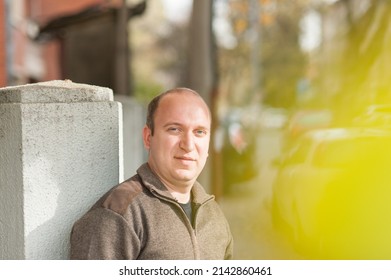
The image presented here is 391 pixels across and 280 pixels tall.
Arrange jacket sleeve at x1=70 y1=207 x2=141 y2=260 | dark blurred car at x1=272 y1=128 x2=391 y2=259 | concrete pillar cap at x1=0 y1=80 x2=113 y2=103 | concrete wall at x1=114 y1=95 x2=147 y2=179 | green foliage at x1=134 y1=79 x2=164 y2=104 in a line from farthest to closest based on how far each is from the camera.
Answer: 1. green foliage at x1=134 y1=79 x2=164 y2=104
2. concrete wall at x1=114 y1=95 x2=147 y2=179
3. dark blurred car at x1=272 y1=128 x2=391 y2=259
4. concrete pillar cap at x1=0 y1=80 x2=113 y2=103
5. jacket sleeve at x1=70 y1=207 x2=141 y2=260

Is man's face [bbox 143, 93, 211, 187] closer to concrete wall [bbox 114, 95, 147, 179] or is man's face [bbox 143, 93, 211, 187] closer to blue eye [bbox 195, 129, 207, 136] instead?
blue eye [bbox 195, 129, 207, 136]

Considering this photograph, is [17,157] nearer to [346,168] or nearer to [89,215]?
[89,215]

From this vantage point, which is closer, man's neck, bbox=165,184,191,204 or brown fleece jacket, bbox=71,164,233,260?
brown fleece jacket, bbox=71,164,233,260

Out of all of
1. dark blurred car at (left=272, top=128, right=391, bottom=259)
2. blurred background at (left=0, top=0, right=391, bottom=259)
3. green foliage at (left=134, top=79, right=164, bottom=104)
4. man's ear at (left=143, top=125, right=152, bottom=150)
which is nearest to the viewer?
man's ear at (left=143, top=125, right=152, bottom=150)

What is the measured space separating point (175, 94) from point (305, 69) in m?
25.0

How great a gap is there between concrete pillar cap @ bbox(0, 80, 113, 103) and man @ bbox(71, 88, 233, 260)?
0.65ft

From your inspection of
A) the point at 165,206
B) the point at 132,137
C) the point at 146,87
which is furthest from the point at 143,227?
the point at 146,87

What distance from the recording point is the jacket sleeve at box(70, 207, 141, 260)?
2.45 metres

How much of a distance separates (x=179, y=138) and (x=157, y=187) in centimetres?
18

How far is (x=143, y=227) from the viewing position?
8.23ft

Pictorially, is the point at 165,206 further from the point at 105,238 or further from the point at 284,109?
the point at 284,109

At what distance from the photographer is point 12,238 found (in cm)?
263

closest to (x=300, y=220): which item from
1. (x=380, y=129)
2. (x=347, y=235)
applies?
(x=347, y=235)

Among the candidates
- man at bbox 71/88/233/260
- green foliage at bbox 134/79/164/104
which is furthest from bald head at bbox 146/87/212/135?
green foliage at bbox 134/79/164/104
